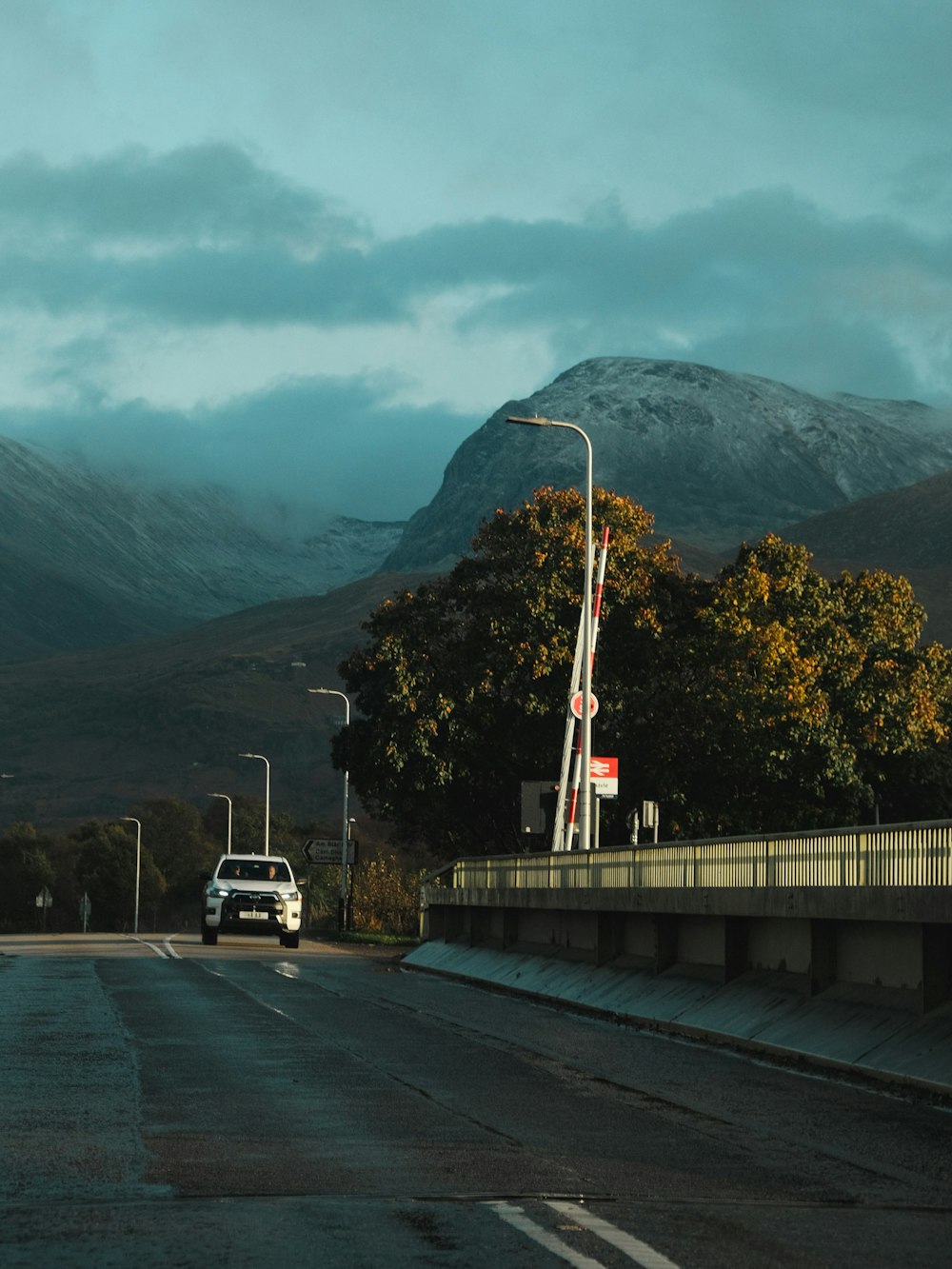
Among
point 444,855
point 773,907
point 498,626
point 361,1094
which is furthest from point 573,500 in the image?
point 361,1094

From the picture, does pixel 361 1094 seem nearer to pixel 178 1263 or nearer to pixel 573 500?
pixel 178 1263

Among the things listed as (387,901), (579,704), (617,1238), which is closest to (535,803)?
(579,704)

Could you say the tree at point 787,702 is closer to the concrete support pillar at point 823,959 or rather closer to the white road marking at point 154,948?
the white road marking at point 154,948

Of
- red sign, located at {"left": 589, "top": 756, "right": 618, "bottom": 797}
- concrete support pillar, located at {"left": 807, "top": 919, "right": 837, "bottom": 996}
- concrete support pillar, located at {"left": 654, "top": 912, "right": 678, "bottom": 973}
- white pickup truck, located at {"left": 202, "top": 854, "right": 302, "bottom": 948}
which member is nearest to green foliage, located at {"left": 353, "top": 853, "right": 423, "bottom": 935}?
white pickup truck, located at {"left": 202, "top": 854, "right": 302, "bottom": 948}

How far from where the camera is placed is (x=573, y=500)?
167 ft

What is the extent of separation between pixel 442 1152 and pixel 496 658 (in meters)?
38.2

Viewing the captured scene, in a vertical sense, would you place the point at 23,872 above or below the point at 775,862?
below

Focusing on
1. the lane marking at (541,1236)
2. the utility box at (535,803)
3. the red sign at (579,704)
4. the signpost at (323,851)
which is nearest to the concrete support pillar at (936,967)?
the lane marking at (541,1236)

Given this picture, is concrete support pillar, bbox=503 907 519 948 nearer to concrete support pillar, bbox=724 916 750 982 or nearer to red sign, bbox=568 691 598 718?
red sign, bbox=568 691 598 718

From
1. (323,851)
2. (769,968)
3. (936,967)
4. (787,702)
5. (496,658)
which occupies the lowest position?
(769,968)

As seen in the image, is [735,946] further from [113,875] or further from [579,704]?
[113,875]

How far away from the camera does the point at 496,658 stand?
48.2 metres

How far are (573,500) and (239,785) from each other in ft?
490

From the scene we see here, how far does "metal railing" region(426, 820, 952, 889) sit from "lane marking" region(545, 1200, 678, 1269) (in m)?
6.40
